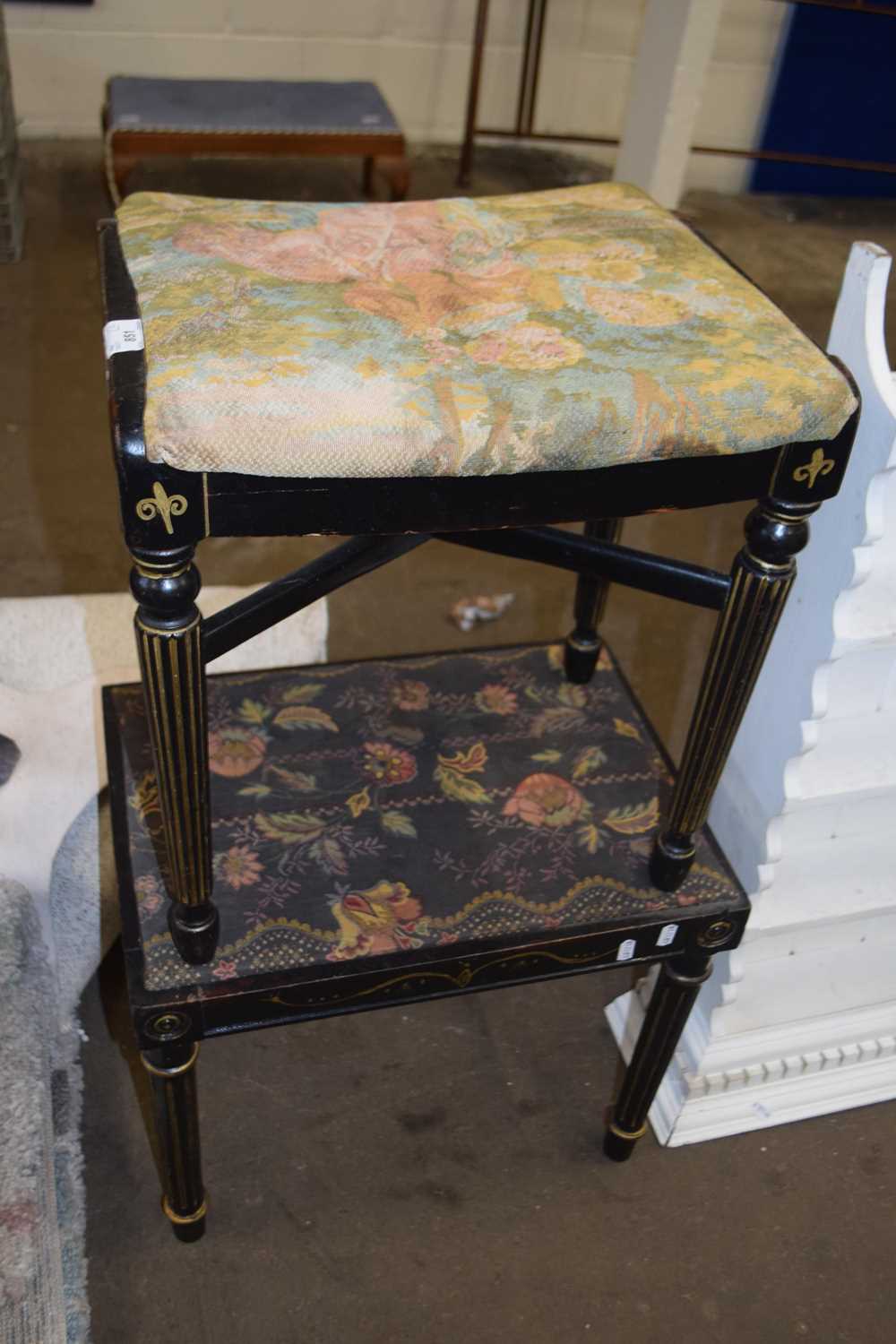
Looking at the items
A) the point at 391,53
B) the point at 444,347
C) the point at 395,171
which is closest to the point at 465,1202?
the point at 444,347

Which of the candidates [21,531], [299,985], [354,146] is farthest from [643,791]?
[354,146]

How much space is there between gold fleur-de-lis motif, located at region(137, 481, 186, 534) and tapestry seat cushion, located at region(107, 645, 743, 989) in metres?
0.38

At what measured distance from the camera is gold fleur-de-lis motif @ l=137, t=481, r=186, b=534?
2.28ft

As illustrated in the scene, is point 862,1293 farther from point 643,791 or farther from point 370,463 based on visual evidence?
point 370,463

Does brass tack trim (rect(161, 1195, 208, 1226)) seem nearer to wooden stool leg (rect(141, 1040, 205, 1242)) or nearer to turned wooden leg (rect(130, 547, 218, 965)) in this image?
wooden stool leg (rect(141, 1040, 205, 1242))

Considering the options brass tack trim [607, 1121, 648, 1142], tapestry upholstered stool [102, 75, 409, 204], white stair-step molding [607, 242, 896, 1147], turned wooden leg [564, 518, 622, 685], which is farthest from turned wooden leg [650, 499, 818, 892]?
tapestry upholstered stool [102, 75, 409, 204]

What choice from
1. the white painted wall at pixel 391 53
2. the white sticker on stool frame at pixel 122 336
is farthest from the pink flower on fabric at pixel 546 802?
the white painted wall at pixel 391 53

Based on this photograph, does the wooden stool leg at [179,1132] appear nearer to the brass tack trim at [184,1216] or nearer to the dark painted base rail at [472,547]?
the brass tack trim at [184,1216]

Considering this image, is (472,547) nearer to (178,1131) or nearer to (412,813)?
(412,813)

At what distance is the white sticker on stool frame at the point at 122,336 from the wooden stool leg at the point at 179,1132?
51 centimetres

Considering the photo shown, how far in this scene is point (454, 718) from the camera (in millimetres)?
1176

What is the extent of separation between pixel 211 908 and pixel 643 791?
0.41 m

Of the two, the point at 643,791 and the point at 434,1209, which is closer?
the point at 643,791

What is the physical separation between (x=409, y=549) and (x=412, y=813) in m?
0.24
